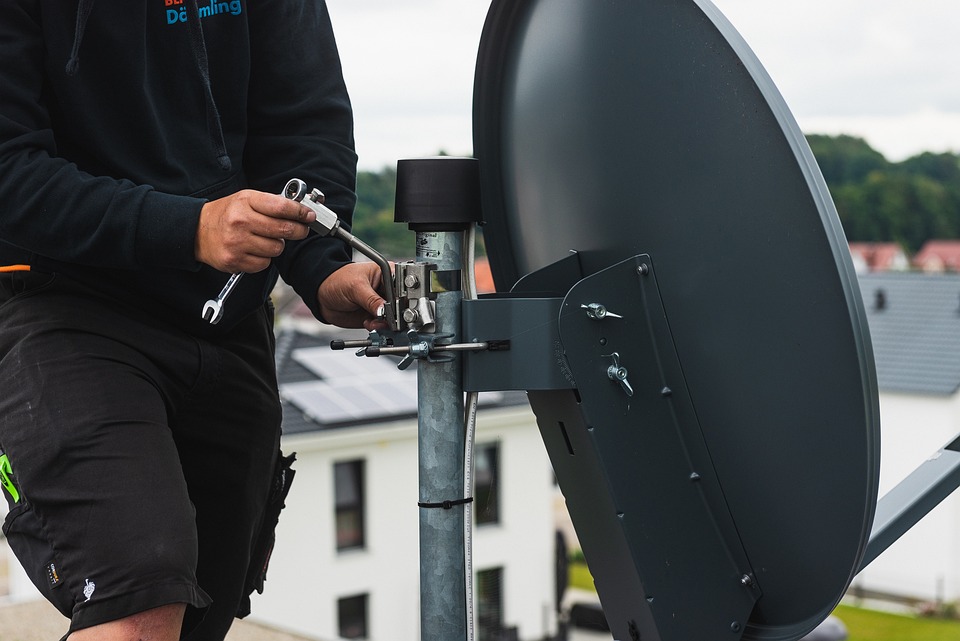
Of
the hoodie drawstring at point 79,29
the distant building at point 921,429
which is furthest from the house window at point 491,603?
the hoodie drawstring at point 79,29

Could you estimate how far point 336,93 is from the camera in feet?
7.36

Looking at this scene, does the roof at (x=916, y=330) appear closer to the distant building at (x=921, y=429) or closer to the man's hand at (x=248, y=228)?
the distant building at (x=921, y=429)

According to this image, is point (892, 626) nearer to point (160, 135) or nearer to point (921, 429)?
point (921, 429)

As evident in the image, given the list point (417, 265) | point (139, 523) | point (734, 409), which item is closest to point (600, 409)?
point (734, 409)

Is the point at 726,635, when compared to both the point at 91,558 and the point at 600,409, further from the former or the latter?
A: the point at 91,558

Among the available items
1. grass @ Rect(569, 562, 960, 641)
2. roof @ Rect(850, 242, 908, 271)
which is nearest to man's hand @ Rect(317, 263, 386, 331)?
grass @ Rect(569, 562, 960, 641)

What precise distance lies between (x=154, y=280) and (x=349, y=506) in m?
16.1

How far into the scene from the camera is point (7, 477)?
69.3 inches

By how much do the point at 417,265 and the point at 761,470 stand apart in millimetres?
583

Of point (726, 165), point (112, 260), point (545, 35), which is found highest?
point (545, 35)

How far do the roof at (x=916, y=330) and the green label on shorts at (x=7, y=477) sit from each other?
959 inches

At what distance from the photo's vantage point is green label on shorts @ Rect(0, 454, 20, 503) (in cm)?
174

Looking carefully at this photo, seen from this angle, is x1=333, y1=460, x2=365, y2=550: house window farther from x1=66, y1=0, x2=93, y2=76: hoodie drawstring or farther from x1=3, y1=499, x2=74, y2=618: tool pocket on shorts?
x1=66, y1=0, x2=93, y2=76: hoodie drawstring

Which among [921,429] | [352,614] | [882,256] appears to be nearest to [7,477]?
[352,614]
